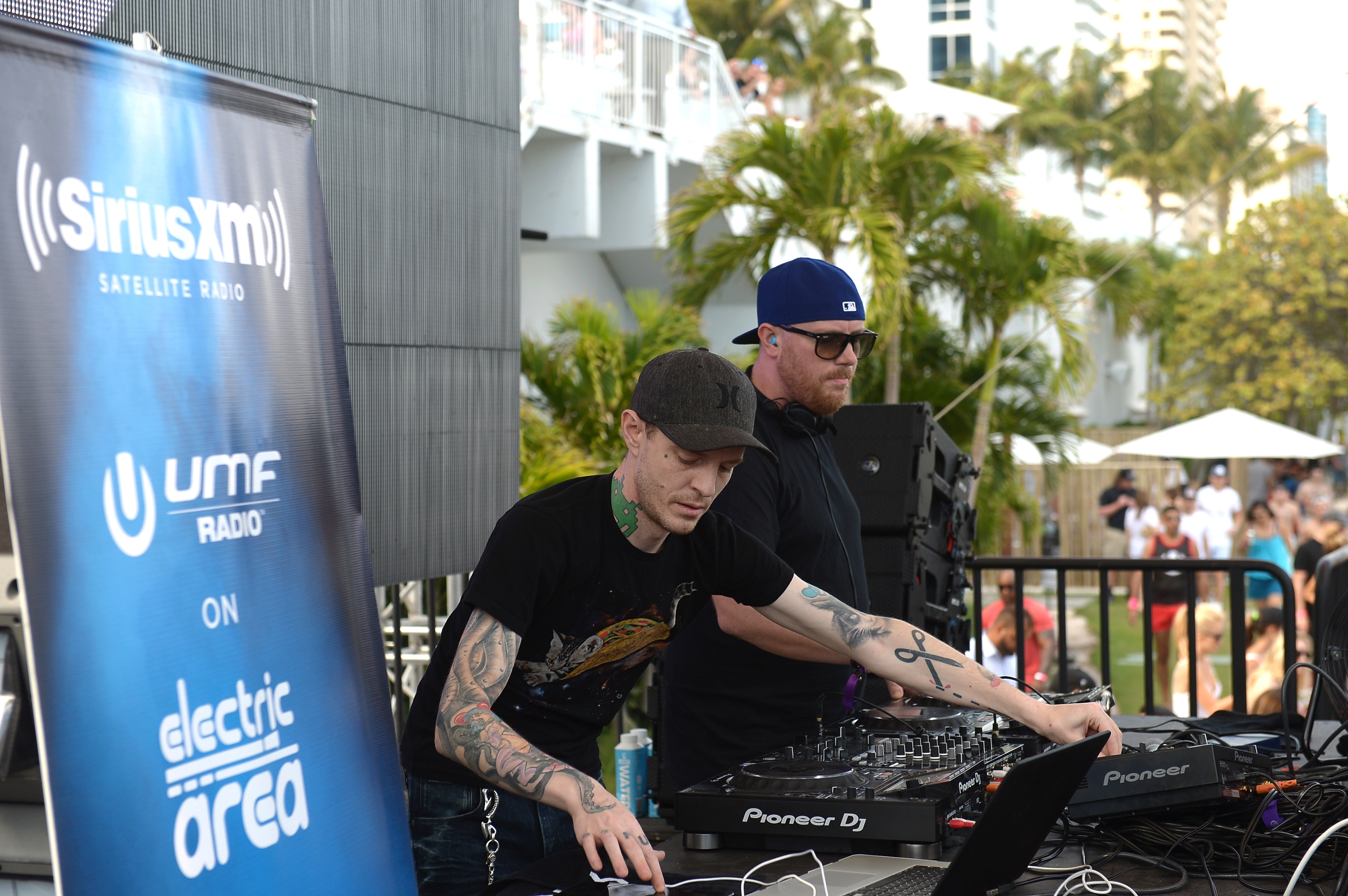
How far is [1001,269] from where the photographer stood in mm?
11172

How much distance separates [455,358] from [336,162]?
0.78 m

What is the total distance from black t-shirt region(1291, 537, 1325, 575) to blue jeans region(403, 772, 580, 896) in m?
7.76

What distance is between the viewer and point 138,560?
6.77 ft

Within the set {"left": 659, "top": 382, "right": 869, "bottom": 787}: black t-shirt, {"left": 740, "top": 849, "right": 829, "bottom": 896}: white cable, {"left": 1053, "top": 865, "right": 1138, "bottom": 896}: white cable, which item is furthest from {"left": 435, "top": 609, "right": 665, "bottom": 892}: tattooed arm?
{"left": 659, "top": 382, "right": 869, "bottom": 787}: black t-shirt

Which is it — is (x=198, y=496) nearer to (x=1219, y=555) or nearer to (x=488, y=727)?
(x=488, y=727)

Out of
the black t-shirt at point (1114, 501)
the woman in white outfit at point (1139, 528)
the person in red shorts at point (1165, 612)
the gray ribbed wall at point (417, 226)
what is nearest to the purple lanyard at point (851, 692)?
the gray ribbed wall at point (417, 226)

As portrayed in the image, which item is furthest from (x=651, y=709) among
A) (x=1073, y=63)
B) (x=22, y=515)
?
(x=1073, y=63)

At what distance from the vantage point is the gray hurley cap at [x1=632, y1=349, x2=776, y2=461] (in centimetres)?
212

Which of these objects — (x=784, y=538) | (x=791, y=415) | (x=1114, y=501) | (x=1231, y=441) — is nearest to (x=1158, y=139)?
(x=1114, y=501)

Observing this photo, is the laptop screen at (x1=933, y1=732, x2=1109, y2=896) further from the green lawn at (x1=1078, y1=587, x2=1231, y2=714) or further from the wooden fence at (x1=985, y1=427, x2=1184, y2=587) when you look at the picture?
the wooden fence at (x1=985, y1=427, x2=1184, y2=587)

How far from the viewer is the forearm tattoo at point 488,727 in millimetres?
1986

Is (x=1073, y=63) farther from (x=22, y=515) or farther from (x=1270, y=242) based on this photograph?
(x=22, y=515)

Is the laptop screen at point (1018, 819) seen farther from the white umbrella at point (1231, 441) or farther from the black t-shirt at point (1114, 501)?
the black t-shirt at point (1114, 501)

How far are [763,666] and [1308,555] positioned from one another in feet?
24.1
